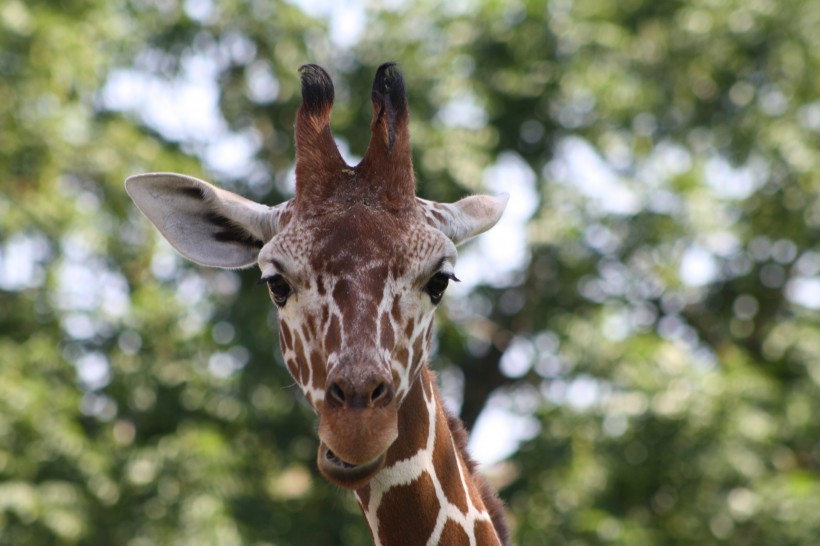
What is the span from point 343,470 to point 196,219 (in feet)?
5.27

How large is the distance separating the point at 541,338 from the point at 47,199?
621 cm

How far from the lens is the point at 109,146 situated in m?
14.1

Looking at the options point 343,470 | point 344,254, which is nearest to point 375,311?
point 344,254

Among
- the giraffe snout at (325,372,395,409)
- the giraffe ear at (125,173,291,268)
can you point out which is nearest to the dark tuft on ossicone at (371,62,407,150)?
the giraffe ear at (125,173,291,268)

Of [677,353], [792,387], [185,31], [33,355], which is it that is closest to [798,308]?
[792,387]

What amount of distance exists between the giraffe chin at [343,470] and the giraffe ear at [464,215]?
114 cm

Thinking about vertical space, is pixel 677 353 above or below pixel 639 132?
below

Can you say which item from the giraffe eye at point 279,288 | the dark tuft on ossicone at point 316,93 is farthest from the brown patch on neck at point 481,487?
the dark tuft on ossicone at point 316,93

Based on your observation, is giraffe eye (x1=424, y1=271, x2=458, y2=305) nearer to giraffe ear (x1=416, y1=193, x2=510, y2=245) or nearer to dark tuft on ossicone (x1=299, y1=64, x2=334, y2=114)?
giraffe ear (x1=416, y1=193, x2=510, y2=245)

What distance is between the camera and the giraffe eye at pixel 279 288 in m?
4.54

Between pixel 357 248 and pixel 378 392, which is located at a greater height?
pixel 357 248

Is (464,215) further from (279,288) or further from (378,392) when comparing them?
(378,392)

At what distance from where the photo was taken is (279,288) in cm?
457

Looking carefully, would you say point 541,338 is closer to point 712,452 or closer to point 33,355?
point 712,452
